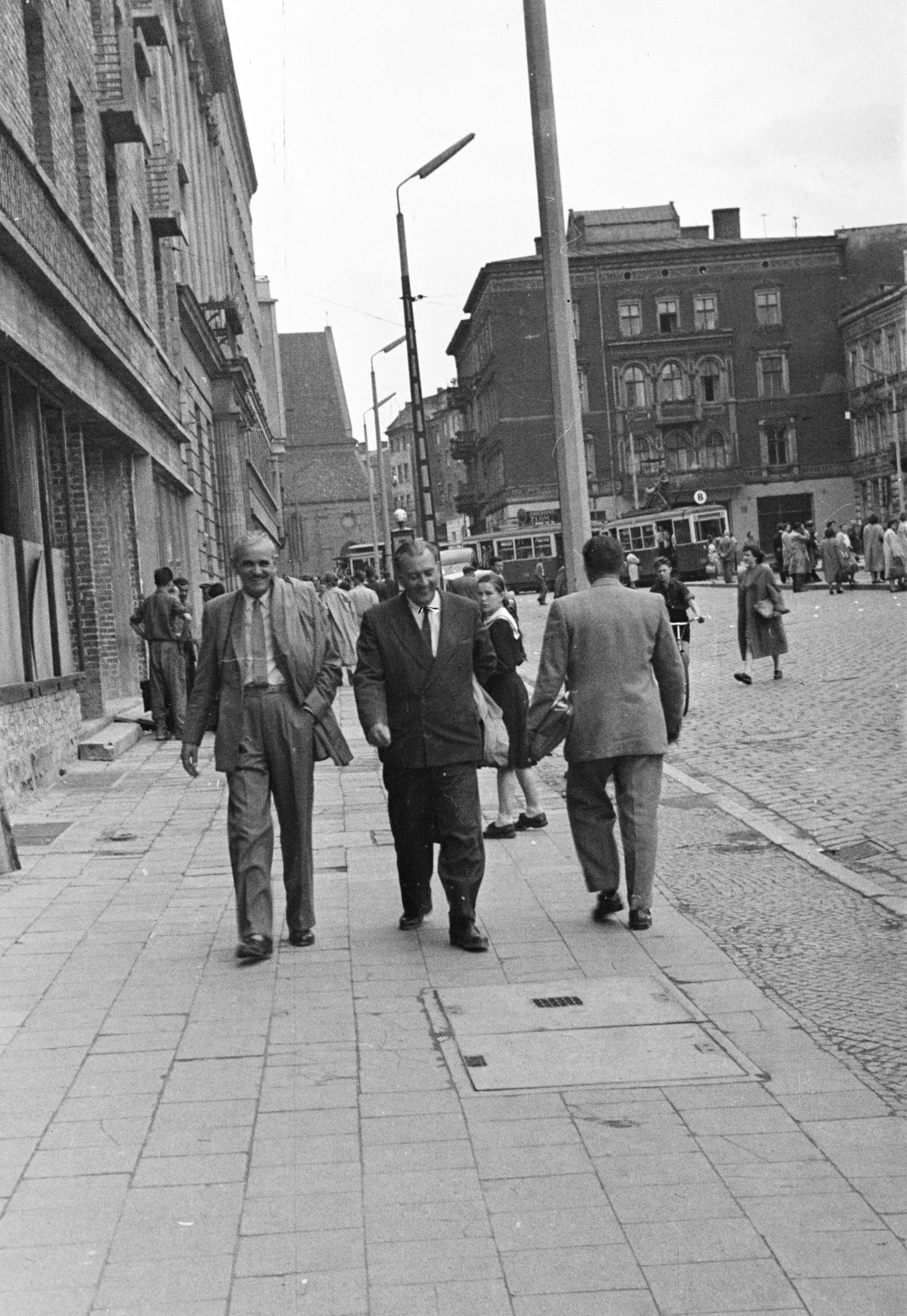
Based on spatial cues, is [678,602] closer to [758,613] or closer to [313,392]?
[758,613]

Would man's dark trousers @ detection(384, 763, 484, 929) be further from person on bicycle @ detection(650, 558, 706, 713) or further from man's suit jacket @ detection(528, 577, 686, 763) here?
person on bicycle @ detection(650, 558, 706, 713)

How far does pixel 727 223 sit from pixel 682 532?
108 ft

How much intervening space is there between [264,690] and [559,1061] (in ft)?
8.40

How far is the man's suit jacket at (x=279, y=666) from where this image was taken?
7641mm

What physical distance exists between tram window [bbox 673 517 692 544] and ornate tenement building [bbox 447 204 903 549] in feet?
63.0

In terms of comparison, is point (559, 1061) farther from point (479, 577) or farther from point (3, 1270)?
point (479, 577)

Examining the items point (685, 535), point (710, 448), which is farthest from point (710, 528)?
point (710, 448)

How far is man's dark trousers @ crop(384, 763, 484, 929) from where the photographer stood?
7645 millimetres

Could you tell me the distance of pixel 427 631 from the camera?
Result: 25.6ft

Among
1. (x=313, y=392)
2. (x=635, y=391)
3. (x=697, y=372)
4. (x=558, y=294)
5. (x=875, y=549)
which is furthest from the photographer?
(x=313, y=392)

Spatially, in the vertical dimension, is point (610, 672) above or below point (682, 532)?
below

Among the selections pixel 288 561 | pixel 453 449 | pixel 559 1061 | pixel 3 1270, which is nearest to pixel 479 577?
pixel 559 1061

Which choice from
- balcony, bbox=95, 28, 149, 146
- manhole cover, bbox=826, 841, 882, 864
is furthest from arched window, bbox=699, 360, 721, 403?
manhole cover, bbox=826, 841, 882, 864

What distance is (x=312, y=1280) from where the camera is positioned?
3943 mm
